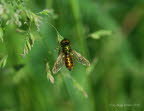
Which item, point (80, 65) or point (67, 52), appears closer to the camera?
point (67, 52)

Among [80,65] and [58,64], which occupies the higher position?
[80,65]

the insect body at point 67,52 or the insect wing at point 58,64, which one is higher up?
the insect body at point 67,52

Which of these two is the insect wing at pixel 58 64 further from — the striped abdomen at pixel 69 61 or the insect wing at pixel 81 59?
the insect wing at pixel 81 59

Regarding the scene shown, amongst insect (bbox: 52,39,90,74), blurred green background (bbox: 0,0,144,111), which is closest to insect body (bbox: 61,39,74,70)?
insect (bbox: 52,39,90,74)

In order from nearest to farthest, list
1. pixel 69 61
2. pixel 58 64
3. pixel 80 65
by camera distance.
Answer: pixel 58 64, pixel 69 61, pixel 80 65

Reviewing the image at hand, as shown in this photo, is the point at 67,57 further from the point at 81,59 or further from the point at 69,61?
the point at 81,59

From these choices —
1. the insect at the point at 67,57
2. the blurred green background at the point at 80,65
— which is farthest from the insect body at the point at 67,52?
the blurred green background at the point at 80,65

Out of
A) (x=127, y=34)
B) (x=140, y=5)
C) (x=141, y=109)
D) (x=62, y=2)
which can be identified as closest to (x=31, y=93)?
(x=141, y=109)

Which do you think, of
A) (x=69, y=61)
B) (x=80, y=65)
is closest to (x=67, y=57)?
→ (x=69, y=61)

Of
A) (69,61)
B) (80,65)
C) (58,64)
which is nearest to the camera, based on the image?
(58,64)
